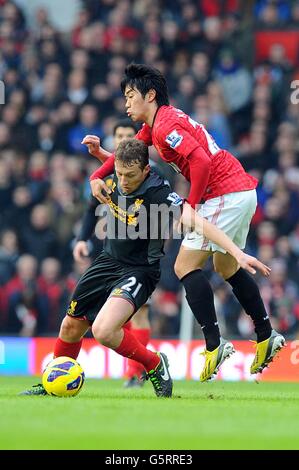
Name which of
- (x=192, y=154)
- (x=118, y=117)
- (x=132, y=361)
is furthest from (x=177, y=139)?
(x=118, y=117)

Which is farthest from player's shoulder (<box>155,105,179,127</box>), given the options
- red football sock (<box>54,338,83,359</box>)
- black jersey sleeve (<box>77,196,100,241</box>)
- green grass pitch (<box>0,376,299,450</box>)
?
black jersey sleeve (<box>77,196,100,241</box>)

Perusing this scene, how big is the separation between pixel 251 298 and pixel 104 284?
40.7 inches

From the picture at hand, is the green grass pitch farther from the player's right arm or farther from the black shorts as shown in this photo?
the player's right arm

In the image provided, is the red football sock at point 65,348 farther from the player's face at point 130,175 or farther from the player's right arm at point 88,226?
the player's right arm at point 88,226

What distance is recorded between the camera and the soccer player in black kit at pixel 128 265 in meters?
7.21

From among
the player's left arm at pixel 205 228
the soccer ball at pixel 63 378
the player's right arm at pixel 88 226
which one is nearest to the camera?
the player's left arm at pixel 205 228

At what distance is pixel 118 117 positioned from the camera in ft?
49.4

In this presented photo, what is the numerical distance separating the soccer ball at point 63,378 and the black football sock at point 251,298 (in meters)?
1.26

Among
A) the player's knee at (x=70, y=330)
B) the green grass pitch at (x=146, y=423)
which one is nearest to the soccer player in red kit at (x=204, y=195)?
the green grass pitch at (x=146, y=423)

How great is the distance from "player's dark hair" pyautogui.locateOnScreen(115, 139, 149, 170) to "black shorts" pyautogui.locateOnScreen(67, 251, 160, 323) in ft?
2.29

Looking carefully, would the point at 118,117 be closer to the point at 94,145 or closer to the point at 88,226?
the point at 88,226

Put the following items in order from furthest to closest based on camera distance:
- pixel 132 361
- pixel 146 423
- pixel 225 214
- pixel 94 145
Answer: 1. pixel 132 361
2. pixel 94 145
3. pixel 225 214
4. pixel 146 423

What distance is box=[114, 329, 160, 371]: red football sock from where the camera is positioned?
288 inches
